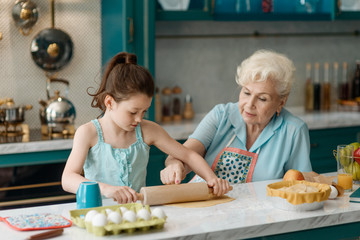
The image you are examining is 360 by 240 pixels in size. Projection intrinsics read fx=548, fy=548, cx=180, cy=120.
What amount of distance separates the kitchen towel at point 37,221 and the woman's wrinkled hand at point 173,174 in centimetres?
52

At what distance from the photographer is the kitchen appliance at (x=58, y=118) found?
11.2 feet

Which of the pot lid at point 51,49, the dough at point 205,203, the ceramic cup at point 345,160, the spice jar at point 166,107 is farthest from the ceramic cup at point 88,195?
the spice jar at point 166,107

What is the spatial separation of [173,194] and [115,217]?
0.37m

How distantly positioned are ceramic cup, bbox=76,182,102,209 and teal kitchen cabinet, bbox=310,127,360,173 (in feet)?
7.98

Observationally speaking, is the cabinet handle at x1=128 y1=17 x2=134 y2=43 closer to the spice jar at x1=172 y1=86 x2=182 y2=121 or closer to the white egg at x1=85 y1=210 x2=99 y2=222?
the spice jar at x1=172 y1=86 x2=182 y2=121

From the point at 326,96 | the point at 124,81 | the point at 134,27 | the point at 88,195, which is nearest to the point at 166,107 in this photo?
the point at 134,27

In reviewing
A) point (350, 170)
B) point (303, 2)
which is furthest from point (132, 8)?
point (350, 170)

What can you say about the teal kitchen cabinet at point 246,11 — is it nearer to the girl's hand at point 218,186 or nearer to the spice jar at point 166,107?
the spice jar at point 166,107

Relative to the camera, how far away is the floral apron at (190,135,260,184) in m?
2.49

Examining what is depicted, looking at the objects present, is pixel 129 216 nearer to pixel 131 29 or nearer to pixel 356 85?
pixel 131 29

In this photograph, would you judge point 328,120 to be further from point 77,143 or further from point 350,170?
point 77,143

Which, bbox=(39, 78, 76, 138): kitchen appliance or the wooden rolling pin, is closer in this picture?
the wooden rolling pin

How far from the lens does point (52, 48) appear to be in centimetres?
361

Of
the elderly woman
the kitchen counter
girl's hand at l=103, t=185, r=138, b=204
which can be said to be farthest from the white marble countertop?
girl's hand at l=103, t=185, r=138, b=204
